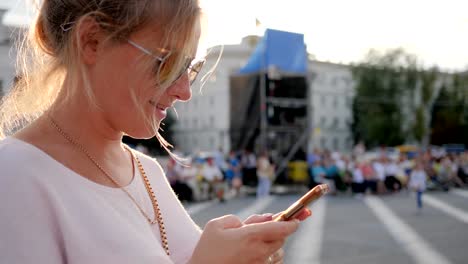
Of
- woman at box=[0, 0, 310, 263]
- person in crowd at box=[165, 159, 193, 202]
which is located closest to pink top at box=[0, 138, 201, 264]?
woman at box=[0, 0, 310, 263]

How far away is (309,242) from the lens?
7.45 metres

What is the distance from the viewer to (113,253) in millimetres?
984

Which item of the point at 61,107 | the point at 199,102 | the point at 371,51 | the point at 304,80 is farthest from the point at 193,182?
the point at 199,102

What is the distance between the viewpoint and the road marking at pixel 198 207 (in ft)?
37.9

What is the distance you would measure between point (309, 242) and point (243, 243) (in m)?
6.74

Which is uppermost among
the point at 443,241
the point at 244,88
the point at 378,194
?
the point at 244,88

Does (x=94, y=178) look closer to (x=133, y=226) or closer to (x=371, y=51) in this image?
(x=133, y=226)

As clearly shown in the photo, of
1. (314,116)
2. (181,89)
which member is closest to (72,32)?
(181,89)

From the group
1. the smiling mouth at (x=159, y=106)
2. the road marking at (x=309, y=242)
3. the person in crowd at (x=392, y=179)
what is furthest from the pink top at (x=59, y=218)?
the person in crowd at (x=392, y=179)

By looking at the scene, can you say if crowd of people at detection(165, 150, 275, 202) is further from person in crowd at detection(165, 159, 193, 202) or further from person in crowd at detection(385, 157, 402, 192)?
person in crowd at detection(385, 157, 402, 192)

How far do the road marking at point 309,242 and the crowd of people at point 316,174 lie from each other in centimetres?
450

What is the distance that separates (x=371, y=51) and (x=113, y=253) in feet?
162

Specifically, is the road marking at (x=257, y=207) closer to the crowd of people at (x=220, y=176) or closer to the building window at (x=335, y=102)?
the crowd of people at (x=220, y=176)

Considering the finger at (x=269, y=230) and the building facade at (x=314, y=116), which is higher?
the finger at (x=269, y=230)
